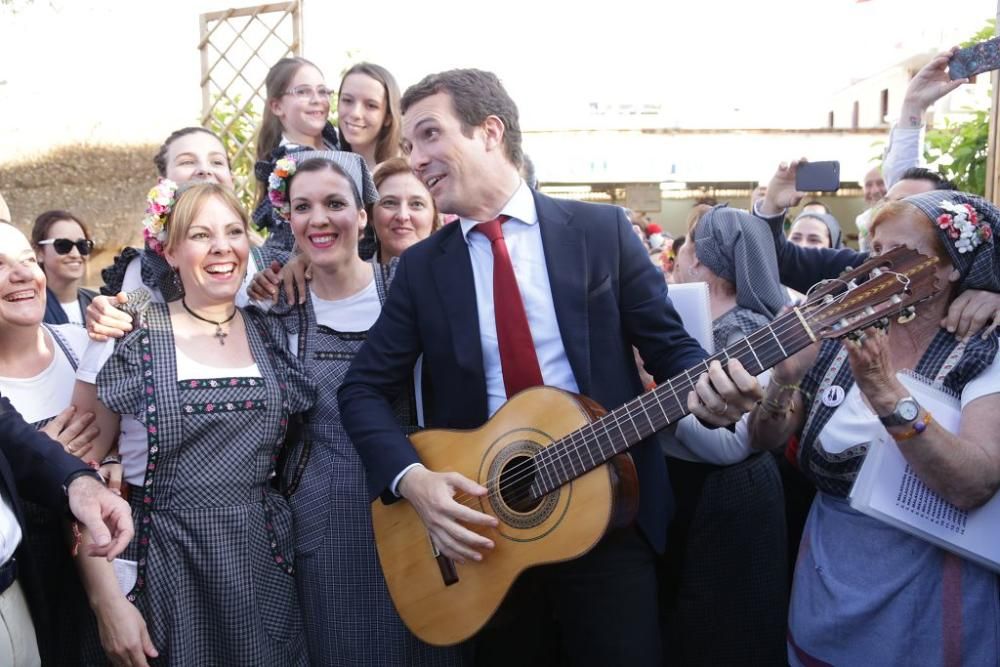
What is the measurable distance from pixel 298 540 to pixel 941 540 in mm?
1919

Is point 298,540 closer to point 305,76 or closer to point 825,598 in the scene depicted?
point 825,598

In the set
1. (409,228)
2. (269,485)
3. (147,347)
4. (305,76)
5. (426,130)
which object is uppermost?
(305,76)

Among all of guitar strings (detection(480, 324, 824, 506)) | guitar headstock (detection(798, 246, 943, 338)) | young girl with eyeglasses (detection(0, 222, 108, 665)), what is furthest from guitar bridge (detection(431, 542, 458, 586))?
guitar headstock (detection(798, 246, 943, 338))

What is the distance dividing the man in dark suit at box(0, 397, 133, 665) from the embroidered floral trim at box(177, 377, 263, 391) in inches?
14.8

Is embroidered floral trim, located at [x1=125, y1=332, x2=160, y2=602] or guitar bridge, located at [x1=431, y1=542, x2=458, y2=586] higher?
embroidered floral trim, located at [x1=125, y1=332, x2=160, y2=602]

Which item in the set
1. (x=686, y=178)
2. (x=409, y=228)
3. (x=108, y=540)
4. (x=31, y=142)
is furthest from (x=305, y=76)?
(x=686, y=178)

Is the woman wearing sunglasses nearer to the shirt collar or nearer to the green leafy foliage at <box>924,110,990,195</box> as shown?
the shirt collar

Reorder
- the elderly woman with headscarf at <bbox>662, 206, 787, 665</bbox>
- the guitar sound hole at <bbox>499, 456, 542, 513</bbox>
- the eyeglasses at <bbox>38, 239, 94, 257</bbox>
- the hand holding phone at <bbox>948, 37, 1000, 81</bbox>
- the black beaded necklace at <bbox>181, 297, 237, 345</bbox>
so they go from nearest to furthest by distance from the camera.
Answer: the guitar sound hole at <bbox>499, 456, 542, 513</bbox>
the black beaded necklace at <bbox>181, 297, 237, 345</bbox>
the elderly woman with headscarf at <bbox>662, 206, 787, 665</bbox>
the hand holding phone at <bbox>948, 37, 1000, 81</bbox>
the eyeglasses at <bbox>38, 239, 94, 257</bbox>

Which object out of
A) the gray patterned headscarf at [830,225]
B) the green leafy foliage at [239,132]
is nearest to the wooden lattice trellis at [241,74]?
the green leafy foliage at [239,132]

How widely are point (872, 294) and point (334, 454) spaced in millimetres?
1746

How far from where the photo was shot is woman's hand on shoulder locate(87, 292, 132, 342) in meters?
2.62

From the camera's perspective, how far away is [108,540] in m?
2.15

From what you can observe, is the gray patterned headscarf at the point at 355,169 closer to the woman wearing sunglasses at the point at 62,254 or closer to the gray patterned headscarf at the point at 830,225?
the woman wearing sunglasses at the point at 62,254

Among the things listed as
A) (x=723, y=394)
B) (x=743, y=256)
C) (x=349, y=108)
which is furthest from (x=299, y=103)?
(x=723, y=394)
